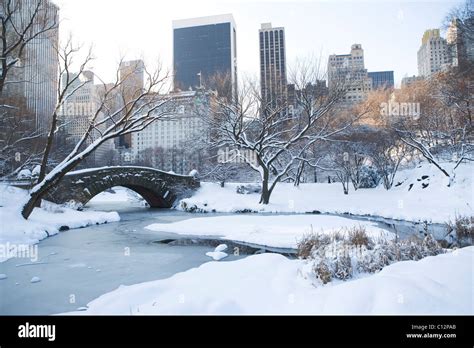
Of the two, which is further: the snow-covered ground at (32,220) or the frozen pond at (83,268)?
the snow-covered ground at (32,220)

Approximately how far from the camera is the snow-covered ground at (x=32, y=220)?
10.9 m

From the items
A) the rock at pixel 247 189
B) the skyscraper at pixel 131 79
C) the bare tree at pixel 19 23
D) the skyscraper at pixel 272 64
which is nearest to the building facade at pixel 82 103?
the skyscraper at pixel 131 79

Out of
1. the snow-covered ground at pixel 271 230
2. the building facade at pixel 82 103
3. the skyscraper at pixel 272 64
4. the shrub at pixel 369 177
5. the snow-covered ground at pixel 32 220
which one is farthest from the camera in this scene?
the shrub at pixel 369 177

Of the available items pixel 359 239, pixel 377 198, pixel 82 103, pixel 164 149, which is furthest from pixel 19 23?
pixel 164 149

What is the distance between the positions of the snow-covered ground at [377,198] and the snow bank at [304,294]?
12.1 meters

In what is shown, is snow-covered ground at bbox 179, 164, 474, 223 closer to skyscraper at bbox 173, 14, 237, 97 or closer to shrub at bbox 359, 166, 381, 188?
shrub at bbox 359, 166, 381, 188

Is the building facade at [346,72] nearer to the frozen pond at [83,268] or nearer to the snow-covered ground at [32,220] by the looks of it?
the frozen pond at [83,268]

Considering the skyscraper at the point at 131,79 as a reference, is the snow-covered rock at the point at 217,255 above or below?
below

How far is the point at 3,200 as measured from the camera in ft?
45.4

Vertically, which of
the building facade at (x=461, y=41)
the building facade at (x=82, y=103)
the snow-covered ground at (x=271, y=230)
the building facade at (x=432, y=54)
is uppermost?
the building facade at (x=432, y=54)

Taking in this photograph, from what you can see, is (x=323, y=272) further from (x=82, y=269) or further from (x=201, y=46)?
(x=201, y=46)

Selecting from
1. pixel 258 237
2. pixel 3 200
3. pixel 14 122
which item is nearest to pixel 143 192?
pixel 14 122

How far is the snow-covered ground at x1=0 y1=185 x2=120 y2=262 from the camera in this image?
35.6 ft

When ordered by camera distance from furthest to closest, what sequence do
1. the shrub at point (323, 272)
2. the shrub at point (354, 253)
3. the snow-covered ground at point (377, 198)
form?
the snow-covered ground at point (377, 198) → the shrub at point (354, 253) → the shrub at point (323, 272)
